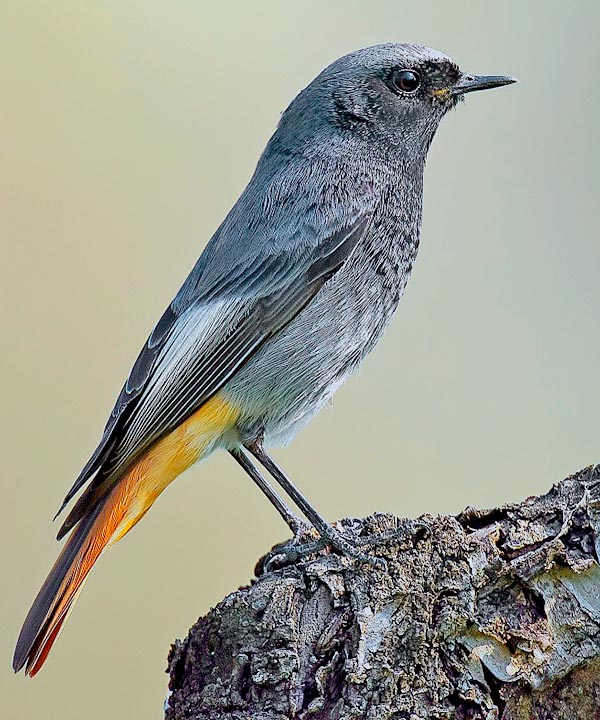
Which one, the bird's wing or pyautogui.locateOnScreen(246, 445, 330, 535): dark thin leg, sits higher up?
the bird's wing

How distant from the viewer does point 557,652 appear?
225 cm

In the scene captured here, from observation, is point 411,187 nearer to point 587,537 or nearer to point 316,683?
point 587,537

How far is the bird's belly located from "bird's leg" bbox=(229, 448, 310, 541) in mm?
204

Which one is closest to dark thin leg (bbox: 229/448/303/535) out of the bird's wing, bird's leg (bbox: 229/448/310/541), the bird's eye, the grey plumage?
bird's leg (bbox: 229/448/310/541)

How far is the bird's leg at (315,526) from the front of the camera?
251cm

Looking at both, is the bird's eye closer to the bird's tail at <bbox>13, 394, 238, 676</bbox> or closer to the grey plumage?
the grey plumage

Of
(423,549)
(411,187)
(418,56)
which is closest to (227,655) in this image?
(423,549)

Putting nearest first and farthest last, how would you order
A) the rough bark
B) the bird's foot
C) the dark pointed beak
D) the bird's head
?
the rough bark
the bird's foot
the bird's head
the dark pointed beak

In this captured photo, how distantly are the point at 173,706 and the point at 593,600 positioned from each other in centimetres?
110

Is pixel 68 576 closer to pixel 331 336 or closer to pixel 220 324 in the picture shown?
pixel 220 324

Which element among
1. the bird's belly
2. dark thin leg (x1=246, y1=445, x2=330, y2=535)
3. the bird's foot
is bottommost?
the bird's foot

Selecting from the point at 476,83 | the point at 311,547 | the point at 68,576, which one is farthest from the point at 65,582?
the point at 476,83

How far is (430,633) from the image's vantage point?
2.27m

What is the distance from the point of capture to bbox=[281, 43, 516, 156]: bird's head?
11.4 ft
